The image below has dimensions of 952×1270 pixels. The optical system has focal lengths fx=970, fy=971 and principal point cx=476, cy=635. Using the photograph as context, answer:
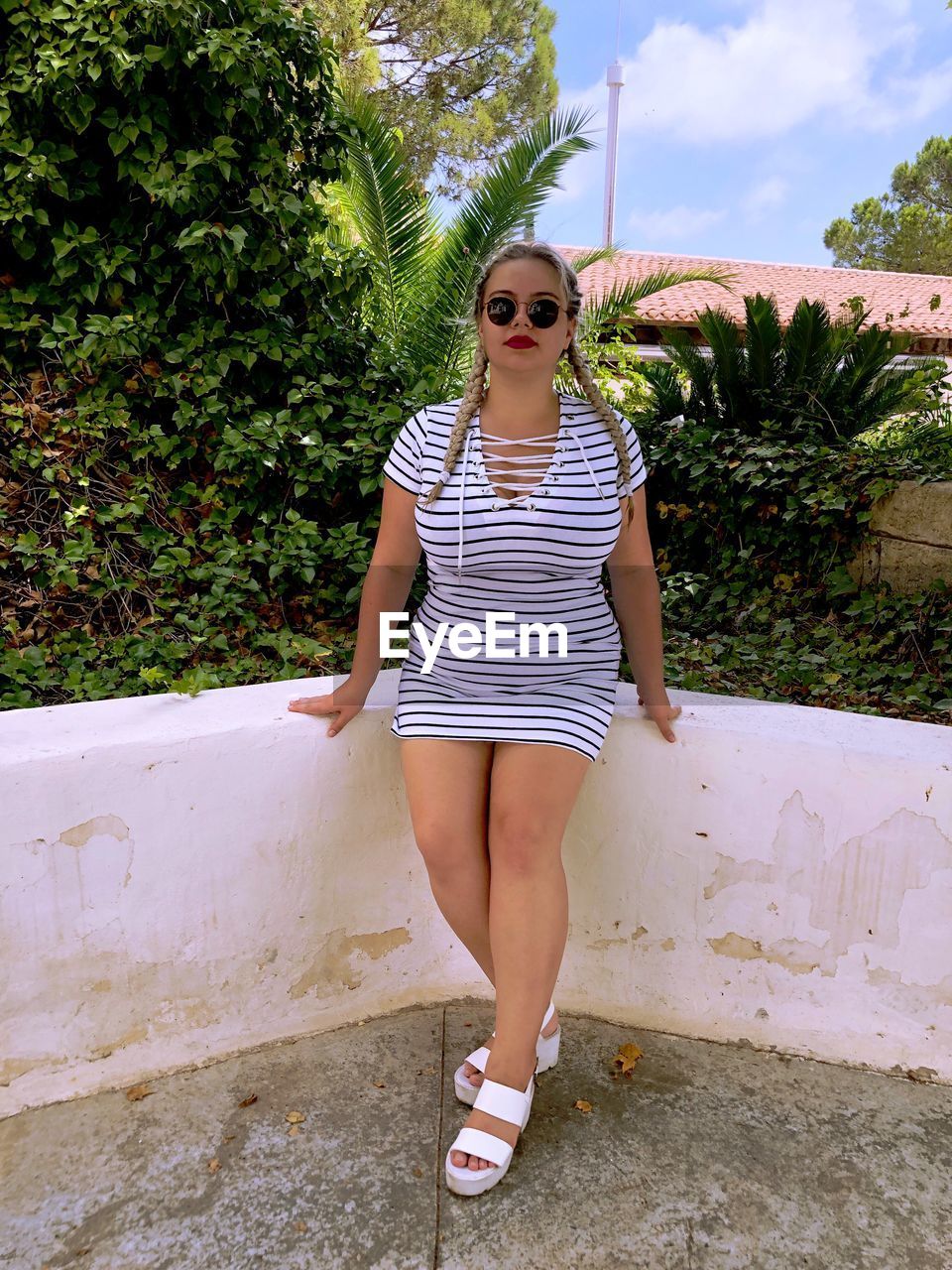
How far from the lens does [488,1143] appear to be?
72.7 inches

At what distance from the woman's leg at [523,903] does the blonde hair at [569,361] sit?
644 mm

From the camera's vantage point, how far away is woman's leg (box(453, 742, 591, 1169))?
191 cm

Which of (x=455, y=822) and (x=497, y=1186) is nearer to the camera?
(x=497, y=1186)

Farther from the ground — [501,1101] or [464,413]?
[464,413]

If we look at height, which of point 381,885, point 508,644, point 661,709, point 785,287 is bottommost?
point 381,885

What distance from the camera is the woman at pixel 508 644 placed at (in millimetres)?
1930

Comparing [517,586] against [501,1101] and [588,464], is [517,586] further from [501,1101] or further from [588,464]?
[501,1101]

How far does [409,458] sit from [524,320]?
39cm

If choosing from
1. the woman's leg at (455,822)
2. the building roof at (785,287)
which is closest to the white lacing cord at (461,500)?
the woman's leg at (455,822)

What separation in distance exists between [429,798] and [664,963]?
0.79m

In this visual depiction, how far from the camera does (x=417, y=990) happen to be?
8.06 ft

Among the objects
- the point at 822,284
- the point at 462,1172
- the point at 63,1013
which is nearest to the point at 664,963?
the point at 462,1172

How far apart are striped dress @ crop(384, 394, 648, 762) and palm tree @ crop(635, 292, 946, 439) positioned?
2.80 metres

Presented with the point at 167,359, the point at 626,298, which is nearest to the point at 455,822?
the point at 167,359
